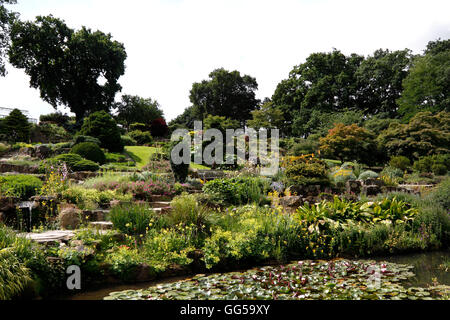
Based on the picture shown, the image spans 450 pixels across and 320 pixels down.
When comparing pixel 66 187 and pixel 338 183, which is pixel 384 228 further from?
pixel 66 187

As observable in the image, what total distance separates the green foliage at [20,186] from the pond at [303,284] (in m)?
4.28

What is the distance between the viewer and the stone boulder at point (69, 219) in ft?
19.8

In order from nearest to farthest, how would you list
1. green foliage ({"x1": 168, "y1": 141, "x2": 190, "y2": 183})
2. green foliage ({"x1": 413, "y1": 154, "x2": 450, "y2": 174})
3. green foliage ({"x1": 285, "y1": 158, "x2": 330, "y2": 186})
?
1. green foliage ({"x1": 168, "y1": 141, "x2": 190, "y2": 183})
2. green foliage ({"x1": 285, "y1": 158, "x2": 330, "y2": 186})
3. green foliage ({"x1": 413, "y1": 154, "x2": 450, "y2": 174})

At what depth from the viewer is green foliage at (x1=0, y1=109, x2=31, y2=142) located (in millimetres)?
18392

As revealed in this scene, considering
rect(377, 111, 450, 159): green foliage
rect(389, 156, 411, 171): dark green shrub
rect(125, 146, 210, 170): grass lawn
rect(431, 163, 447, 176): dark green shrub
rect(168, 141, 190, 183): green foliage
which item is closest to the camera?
rect(168, 141, 190, 183): green foliage

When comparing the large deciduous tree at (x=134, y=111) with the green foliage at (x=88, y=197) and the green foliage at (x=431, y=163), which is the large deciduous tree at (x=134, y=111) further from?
the green foliage at (x=88, y=197)

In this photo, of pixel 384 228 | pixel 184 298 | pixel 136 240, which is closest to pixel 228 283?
pixel 184 298

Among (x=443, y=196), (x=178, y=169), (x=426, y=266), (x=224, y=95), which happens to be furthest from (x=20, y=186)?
(x=224, y=95)

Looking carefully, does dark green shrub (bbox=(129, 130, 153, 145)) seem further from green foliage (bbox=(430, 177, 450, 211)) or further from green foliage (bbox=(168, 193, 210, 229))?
green foliage (bbox=(430, 177, 450, 211))

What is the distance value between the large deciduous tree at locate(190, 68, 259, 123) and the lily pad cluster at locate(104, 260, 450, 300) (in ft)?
105

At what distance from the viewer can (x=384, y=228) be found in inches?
247

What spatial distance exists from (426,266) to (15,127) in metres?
21.0

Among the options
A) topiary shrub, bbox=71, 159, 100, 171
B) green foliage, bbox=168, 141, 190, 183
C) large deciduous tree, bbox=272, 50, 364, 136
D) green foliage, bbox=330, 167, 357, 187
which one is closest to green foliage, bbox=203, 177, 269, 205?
green foliage, bbox=168, 141, 190, 183
